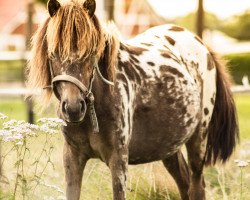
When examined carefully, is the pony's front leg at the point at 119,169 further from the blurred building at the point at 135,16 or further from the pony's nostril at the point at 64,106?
the blurred building at the point at 135,16

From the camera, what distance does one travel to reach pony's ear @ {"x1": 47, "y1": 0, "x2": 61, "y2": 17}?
5328 mm

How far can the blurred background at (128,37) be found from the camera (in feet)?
23.5

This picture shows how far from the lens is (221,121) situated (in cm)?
720

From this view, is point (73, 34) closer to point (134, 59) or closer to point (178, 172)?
point (134, 59)

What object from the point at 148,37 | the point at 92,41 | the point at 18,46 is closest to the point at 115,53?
the point at 92,41

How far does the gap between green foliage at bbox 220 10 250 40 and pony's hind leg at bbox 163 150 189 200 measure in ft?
170

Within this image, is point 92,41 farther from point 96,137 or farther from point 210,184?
point 210,184

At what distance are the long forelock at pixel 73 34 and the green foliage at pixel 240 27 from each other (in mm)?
53426

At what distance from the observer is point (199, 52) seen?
6.94m

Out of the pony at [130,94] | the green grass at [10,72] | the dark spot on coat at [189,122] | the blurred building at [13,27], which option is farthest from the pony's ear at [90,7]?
the blurred building at [13,27]

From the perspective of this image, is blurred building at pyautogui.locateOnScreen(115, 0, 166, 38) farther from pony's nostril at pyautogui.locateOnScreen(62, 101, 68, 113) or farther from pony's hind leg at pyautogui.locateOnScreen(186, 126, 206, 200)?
pony's nostril at pyautogui.locateOnScreen(62, 101, 68, 113)

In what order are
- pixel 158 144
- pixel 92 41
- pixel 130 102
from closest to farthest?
1. pixel 92 41
2. pixel 130 102
3. pixel 158 144

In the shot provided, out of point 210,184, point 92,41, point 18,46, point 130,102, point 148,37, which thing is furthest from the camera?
point 18,46

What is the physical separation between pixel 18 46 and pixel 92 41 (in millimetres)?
38565
